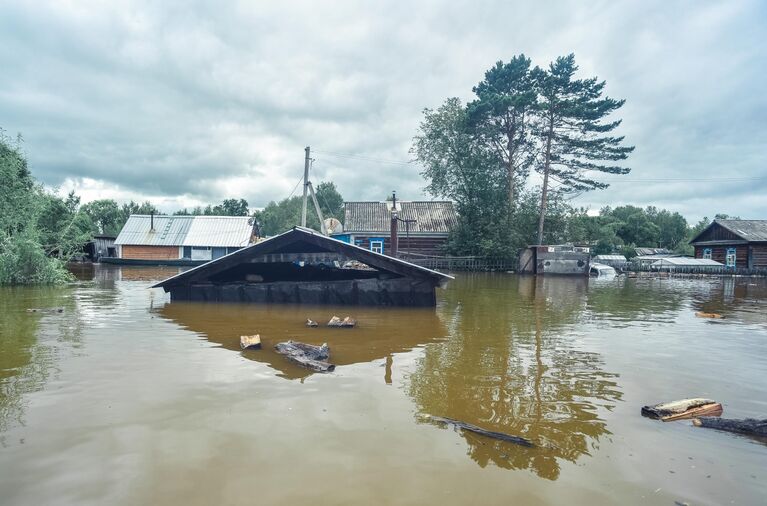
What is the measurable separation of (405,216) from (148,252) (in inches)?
1018

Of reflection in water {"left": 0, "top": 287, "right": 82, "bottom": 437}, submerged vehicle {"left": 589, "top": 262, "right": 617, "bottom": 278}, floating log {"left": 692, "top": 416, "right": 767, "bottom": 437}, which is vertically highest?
submerged vehicle {"left": 589, "top": 262, "right": 617, "bottom": 278}

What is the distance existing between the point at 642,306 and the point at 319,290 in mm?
10523

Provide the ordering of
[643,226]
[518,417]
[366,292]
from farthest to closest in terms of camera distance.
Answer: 1. [643,226]
2. [366,292]
3. [518,417]

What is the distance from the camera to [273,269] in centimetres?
1409

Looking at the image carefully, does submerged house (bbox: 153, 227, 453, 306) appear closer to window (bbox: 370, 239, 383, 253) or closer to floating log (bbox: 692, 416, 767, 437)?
floating log (bbox: 692, 416, 767, 437)

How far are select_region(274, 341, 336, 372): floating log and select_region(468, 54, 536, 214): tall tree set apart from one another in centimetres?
3189

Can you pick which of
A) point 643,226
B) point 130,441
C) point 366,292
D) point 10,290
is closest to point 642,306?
point 366,292

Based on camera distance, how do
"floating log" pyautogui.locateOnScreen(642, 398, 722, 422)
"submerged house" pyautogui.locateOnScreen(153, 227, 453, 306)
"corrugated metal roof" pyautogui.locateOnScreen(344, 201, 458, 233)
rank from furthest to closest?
"corrugated metal roof" pyautogui.locateOnScreen(344, 201, 458, 233)
"submerged house" pyautogui.locateOnScreen(153, 227, 453, 306)
"floating log" pyautogui.locateOnScreen(642, 398, 722, 422)

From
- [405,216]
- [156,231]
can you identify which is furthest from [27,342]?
[156,231]

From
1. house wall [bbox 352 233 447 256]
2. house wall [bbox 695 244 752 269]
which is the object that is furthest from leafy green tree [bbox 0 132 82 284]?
house wall [bbox 695 244 752 269]

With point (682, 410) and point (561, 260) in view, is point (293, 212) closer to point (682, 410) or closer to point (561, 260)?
point (561, 260)

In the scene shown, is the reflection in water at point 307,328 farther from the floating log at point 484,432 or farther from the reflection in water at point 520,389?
the floating log at point 484,432

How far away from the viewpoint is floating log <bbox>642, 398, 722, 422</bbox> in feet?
15.0

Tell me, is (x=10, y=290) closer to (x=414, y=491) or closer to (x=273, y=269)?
(x=273, y=269)
